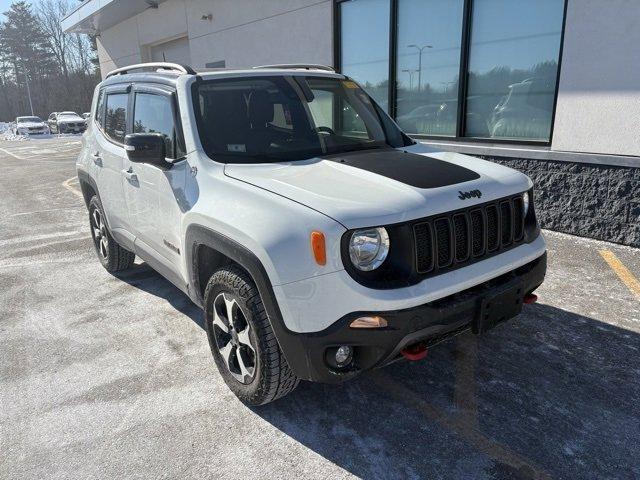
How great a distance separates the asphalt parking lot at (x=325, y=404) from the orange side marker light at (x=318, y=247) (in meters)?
1.05

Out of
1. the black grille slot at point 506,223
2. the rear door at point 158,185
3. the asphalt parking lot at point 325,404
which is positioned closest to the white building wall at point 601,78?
the asphalt parking lot at point 325,404

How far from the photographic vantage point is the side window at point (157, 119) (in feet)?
11.2

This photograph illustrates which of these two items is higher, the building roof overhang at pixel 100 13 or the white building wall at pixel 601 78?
the building roof overhang at pixel 100 13

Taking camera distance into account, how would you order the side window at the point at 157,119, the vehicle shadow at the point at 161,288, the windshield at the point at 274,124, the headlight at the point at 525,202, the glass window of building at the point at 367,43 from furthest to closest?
the glass window of building at the point at 367,43 → the vehicle shadow at the point at 161,288 → the side window at the point at 157,119 → the windshield at the point at 274,124 → the headlight at the point at 525,202

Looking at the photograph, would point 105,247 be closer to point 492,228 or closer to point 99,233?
point 99,233

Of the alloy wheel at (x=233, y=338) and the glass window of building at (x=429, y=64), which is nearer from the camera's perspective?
the alloy wheel at (x=233, y=338)

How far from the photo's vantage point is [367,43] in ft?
29.2

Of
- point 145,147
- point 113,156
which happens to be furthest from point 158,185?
point 113,156

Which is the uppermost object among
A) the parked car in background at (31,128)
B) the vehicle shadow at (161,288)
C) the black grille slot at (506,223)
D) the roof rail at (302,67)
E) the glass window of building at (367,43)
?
the glass window of building at (367,43)

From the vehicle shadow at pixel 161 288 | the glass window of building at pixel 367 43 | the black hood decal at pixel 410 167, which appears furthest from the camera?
the glass window of building at pixel 367 43

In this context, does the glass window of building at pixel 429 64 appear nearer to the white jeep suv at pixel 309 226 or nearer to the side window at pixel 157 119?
the white jeep suv at pixel 309 226

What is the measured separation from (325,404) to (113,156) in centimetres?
286

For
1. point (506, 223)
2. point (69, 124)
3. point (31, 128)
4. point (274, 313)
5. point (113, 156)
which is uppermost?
point (113, 156)

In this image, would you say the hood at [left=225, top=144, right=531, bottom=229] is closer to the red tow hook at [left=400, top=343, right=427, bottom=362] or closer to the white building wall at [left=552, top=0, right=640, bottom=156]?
the red tow hook at [left=400, top=343, right=427, bottom=362]
